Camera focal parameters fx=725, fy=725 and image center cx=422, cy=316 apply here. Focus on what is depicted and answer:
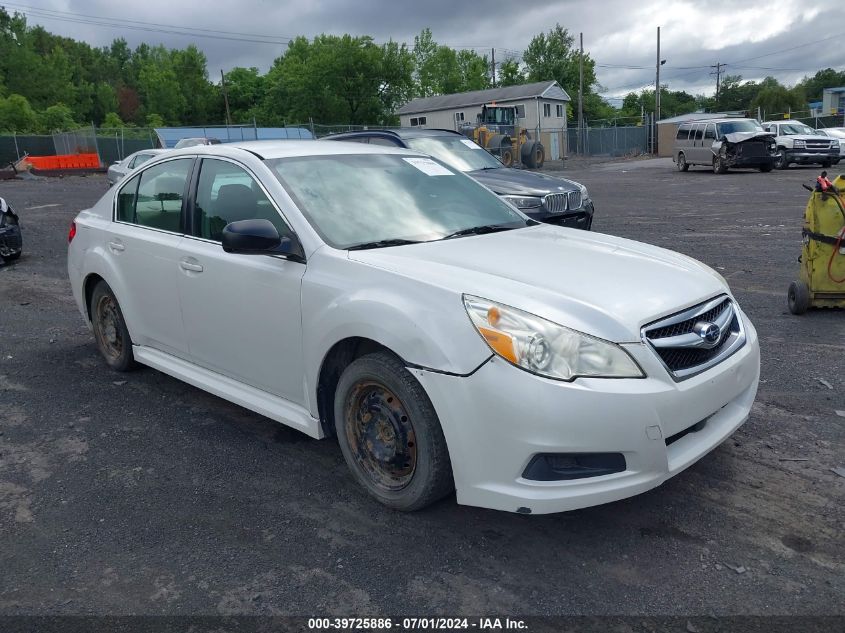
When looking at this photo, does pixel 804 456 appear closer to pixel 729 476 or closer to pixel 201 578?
pixel 729 476

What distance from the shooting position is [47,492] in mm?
3807

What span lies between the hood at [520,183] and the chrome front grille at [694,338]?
7.00 meters

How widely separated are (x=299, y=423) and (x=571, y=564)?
154cm

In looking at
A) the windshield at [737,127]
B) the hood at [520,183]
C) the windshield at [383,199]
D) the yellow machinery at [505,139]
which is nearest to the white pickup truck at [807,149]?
the windshield at [737,127]

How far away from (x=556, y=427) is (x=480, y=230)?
1699mm

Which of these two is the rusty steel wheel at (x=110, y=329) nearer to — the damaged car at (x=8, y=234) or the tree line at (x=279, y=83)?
the damaged car at (x=8, y=234)

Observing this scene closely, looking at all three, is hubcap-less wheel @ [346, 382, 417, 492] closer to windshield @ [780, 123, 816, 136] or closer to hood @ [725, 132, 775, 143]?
hood @ [725, 132, 775, 143]

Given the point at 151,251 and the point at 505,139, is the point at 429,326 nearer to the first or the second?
the point at 151,251

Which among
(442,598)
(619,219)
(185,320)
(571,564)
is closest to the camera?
(442,598)

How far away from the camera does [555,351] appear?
2.85m

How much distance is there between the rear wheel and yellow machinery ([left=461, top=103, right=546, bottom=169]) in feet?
41.8

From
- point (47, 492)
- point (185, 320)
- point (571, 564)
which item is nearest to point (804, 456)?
point (571, 564)

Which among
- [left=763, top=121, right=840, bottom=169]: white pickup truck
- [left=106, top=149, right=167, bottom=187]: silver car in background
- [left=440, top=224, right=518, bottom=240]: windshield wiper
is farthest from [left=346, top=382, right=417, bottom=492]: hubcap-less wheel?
[left=763, top=121, right=840, bottom=169]: white pickup truck

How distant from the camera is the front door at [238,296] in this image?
374cm
